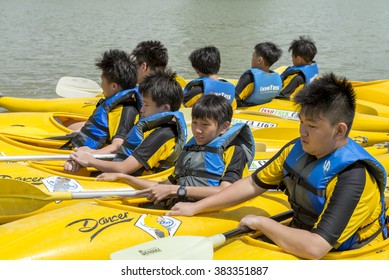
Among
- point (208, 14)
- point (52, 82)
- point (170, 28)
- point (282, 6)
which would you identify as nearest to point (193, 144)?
point (52, 82)

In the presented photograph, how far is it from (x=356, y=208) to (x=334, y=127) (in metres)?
0.32

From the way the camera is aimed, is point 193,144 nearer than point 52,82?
Yes

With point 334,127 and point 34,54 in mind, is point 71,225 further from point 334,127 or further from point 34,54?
point 34,54

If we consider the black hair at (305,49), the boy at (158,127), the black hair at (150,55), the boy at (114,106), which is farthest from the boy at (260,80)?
the boy at (158,127)

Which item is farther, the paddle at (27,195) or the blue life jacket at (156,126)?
the blue life jacket at (156,126)

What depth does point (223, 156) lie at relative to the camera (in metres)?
3.02

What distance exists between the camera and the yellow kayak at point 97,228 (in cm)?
263

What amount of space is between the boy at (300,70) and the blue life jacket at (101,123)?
2.69m

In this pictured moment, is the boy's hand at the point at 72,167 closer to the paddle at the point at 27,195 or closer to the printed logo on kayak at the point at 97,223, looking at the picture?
the paddle at the point at 27,195

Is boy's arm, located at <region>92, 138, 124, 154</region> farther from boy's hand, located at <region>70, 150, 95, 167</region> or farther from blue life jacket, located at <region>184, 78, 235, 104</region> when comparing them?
blue life jacket, located at <region>184, 78, 235, 104</region>

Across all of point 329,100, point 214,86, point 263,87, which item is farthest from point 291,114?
point 329,100

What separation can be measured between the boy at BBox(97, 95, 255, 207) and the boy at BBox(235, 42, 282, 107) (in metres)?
2.90

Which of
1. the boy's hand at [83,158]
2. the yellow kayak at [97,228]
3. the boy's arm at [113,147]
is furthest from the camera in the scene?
the boy's arm at [113,147]

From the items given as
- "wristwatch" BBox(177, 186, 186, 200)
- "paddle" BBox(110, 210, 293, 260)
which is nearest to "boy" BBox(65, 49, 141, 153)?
"wristwatch" BBox(177, 186, 186, 200)
